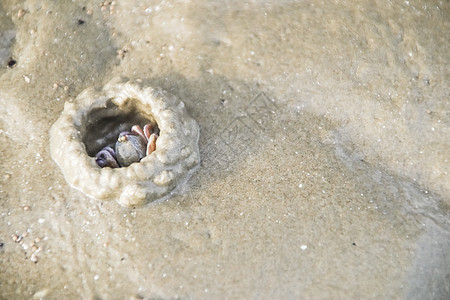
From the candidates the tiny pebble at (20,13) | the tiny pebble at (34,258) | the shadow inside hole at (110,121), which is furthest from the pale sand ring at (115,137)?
the tiny pebble at (20,13)

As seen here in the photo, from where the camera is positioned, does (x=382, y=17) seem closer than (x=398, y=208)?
No

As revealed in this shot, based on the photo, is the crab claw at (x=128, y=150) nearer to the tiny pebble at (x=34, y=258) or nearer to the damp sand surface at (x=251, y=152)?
the damp sand surface at (x=251, y=152)

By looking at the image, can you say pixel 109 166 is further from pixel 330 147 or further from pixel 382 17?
pixel 382 17

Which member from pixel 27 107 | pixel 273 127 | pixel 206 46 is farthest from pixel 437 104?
pixel 27 107

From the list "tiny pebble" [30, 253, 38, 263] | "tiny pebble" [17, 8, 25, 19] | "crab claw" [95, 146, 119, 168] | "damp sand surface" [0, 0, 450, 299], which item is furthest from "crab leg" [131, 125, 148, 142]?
"tiny pebble" [17, 8, 25, 19]

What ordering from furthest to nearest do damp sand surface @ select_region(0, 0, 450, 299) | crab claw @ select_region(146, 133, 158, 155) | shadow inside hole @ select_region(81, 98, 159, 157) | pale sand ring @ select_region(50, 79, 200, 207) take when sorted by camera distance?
shadow inside hole @ select_region(81, 98, 159, 157) < crab claw @ select_region(146, 133, 158, 155) < pale sand ring @ select_region(50, 79, 200, 207) < damp sand surface @ select_region(0, 0, 450, 299)

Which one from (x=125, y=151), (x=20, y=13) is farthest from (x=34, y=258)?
(x=20, y=13)

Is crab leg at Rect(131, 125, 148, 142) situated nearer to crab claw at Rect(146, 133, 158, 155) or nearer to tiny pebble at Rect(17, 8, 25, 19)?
crab claw at Rect(146, 133, 158, 155)
